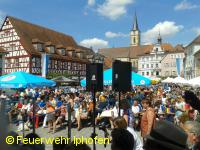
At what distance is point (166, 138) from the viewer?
1755 mm

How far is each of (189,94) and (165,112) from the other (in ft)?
32.4

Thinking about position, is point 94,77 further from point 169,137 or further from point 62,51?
point 62,51

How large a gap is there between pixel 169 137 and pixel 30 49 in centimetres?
4865

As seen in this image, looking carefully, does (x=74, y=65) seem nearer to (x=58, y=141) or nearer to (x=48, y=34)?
(x=48, y=34)

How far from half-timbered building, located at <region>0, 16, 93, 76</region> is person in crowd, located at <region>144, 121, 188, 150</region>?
46.3 metres

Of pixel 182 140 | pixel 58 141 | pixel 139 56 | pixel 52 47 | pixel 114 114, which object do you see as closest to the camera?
pixel 182 140

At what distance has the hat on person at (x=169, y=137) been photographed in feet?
5.71

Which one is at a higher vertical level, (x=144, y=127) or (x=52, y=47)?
(x=52, y=47)

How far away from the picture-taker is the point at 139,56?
366ft

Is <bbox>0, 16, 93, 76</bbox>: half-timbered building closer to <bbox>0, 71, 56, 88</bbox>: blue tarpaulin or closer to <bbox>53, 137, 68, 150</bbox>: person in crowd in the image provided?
<bbox>0, 71, 56, 88</bbox>: blue tarpaulin

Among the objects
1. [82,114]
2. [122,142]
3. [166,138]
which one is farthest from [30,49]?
[166,138]

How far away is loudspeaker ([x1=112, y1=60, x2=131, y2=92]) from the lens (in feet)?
26.7

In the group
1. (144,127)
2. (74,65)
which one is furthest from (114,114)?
(74,65)

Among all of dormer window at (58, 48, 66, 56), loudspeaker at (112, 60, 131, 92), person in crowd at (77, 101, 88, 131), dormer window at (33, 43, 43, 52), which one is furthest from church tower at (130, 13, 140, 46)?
loudspeaker at (112, 60, 131, 92)
